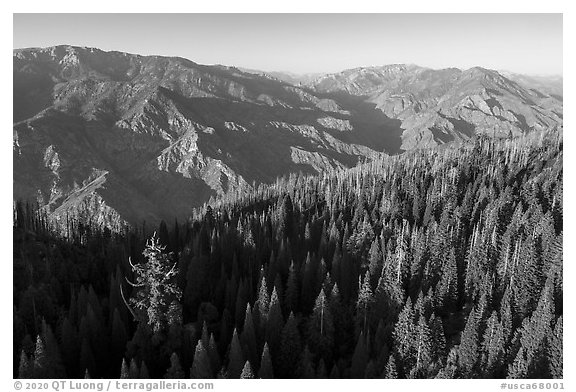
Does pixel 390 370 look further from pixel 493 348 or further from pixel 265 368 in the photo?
pixel 493 348

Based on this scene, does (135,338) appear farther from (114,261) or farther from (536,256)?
(536,256)

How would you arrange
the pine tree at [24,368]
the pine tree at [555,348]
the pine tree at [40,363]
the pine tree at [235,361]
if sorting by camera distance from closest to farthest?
1. the pine tree at [24,368]
2. the pine tree at [40,363]
3. the pine tree at [235,361]
4. the pine tree at [555,348]

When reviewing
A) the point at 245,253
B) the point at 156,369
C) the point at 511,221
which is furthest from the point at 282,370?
the point at 511,221

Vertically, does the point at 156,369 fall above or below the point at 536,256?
below

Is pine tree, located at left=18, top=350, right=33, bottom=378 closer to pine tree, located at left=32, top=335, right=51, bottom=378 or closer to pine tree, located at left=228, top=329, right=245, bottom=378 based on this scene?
pine tree, located at left=32, top=335, right=51, bottom=378

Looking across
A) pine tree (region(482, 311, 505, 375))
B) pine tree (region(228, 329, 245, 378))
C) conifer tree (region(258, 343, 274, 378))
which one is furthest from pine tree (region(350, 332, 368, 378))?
pine tree (region(482, 311, 505, 375))

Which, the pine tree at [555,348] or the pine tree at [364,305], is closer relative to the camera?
the pine tree at [555,348]

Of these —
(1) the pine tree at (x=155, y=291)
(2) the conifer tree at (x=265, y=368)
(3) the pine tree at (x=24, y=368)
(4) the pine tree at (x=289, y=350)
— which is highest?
(1) the pine tree at (x=155, y=291)

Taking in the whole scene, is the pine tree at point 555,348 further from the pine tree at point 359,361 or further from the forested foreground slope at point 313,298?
the pine tree at point 359,361

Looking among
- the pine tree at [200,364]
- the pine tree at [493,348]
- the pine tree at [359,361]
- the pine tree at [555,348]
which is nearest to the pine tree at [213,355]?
the pine tree at [200,364]
